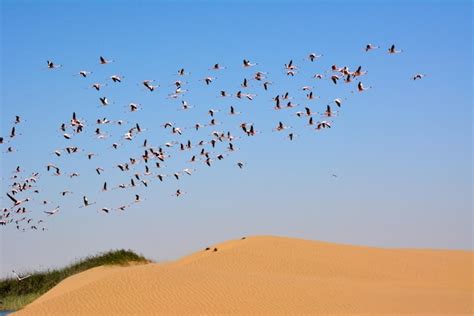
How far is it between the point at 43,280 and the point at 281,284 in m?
30.8

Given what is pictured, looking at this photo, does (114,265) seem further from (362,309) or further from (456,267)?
(362,309)

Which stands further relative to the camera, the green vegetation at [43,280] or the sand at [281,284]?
the green vegetation at [43,280]

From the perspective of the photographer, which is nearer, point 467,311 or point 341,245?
point 467,311

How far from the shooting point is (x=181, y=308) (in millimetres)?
29609

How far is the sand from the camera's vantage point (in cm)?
2967

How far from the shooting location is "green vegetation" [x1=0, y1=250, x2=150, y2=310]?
51.7 metres

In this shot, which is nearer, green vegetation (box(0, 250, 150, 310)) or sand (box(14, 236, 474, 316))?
sand (box(14, 236, 474, 316))

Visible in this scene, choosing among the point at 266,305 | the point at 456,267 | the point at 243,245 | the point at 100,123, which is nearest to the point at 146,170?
the point at 100,123

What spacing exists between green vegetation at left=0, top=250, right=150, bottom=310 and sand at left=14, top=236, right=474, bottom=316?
28.1 ft

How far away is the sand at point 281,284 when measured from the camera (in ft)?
97.3

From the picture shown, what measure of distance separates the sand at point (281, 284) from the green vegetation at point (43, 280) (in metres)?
8.57

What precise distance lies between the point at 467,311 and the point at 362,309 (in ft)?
13.6

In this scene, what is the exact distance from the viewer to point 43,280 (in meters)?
58.4

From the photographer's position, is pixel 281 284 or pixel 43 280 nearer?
pixel 281 284
